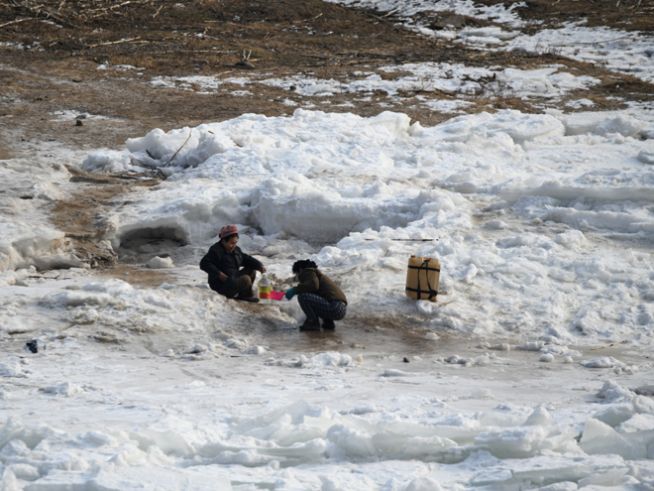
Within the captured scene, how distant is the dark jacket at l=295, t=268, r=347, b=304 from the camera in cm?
892

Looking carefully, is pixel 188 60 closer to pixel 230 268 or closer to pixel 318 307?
pixel 230 268

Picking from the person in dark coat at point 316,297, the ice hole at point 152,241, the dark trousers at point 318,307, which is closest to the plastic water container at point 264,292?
the person in dark coat at point 316,297

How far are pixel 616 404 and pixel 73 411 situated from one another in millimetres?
3440

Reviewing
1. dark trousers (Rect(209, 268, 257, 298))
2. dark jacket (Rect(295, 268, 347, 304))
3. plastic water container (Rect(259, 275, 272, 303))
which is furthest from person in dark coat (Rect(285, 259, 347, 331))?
dark trousers (Rect(209, 268, 257, 298))

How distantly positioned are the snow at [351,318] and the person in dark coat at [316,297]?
20cm

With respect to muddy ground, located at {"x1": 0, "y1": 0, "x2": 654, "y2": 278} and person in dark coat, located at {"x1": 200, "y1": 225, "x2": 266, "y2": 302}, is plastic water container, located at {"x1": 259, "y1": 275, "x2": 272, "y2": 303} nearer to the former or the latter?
person in dark coat, located at {"x1": 200, "y1": 225, "x2": 266, "y2": 302}

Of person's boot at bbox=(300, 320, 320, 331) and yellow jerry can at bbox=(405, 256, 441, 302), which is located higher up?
yellow jerry can at bbox=(405, 256, 441, 302)

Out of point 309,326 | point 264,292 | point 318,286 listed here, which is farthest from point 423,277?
point 264,292

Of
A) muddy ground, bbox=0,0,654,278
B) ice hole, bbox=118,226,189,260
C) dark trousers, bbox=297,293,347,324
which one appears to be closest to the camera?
dark trousers, bbox=297,293,347,324

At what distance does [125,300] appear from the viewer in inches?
348

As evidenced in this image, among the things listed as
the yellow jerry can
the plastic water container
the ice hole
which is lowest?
the ice hole

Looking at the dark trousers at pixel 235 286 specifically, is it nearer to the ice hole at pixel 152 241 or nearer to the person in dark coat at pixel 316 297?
the person in dark coat at pixel 316 297

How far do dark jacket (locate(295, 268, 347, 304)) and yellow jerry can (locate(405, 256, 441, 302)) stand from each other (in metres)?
0.76

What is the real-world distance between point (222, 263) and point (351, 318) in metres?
1.36
